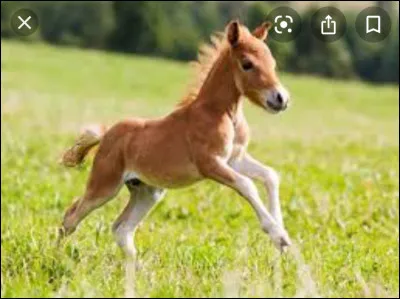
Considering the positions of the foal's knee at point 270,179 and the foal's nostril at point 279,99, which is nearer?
the foal's nostril at point 279,99

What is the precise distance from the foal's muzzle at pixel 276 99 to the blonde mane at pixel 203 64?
2.43ft

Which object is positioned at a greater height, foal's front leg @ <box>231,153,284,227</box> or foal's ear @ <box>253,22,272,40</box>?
foal's ear @ <box>253,22,272,40</box>

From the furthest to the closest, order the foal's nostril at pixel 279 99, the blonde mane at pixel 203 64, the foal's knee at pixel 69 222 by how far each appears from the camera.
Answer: the foal's knee at pixel 69 222, the blonde mane at pixel 203 64, the foal's nostril at pixel 279 99

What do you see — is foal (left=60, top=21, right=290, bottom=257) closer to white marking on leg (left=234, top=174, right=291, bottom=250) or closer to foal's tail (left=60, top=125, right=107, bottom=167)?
white marking on leg (left=234, top=174, right=291, bottom=250)

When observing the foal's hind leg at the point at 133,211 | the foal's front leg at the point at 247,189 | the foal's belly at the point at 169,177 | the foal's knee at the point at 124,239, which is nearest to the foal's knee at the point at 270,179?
the foal's front leg at the point at 247,189

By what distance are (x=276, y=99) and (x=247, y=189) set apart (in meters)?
0.51

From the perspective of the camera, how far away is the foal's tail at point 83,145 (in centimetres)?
766

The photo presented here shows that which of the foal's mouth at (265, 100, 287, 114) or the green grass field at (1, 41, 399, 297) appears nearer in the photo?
the green grass field at (1, 41, 399, 297)

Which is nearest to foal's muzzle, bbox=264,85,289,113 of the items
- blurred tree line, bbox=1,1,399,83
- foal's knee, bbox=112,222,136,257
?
foal's knee, bbox=112,222,136,257

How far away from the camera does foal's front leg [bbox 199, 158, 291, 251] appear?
5.86 meters

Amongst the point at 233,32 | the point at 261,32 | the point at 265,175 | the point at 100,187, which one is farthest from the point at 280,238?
the point at 100,187

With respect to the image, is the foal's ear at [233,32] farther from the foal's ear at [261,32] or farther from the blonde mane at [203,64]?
the blonde mane at [203,64]

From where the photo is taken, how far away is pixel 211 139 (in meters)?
6.35

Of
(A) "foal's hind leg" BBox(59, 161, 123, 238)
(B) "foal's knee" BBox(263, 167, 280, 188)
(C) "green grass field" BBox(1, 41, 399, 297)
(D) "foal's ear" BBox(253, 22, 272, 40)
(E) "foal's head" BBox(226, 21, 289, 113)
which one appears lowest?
(C) "green grass field" BBox(1, 41, 399, 297)
